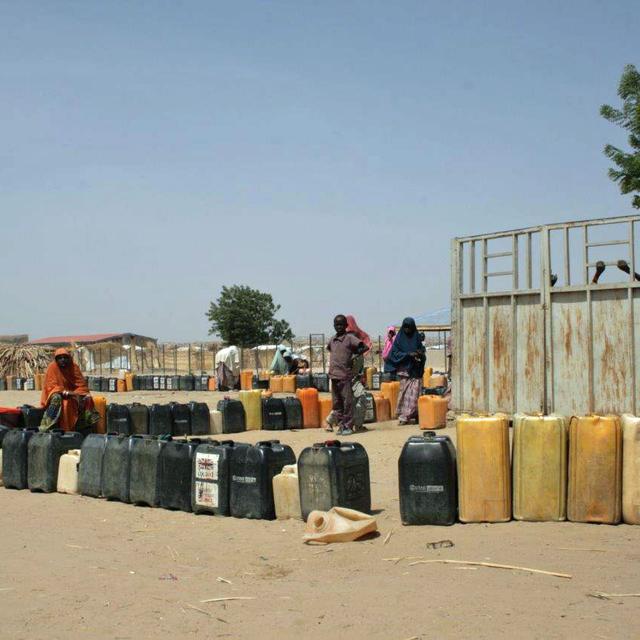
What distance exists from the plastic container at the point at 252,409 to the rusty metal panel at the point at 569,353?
18.1ft

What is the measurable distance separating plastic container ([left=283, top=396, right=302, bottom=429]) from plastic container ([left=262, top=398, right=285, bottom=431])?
68 millimetres

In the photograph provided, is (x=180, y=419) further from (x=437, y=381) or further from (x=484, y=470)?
(x=437, y=381)

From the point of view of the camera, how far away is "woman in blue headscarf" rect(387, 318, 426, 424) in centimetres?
1415

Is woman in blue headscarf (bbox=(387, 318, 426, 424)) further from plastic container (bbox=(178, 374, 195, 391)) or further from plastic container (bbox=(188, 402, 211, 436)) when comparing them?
plastic container (bbox=(178, 374, 195, 391))

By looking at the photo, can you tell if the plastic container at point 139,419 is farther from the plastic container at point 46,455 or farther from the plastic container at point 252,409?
the plastic container at point 46,455

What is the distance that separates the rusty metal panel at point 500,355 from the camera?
40.5ft

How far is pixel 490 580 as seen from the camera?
5473 millimetres

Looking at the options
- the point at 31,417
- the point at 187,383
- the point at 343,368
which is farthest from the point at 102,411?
the point at 187,383

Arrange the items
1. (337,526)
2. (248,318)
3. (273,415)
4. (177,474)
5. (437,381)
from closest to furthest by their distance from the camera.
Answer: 1. (337,526)
2. (177,474)
3. (273,415)
4. (437,381)
5. (248,318)

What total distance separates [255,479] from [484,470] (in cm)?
209

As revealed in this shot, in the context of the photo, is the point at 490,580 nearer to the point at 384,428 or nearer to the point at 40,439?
the point at 40,439

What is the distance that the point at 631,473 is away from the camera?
22.0 feet

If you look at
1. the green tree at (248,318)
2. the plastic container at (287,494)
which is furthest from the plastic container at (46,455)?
the green tree at (248,318)

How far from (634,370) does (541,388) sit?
51.2 inches
